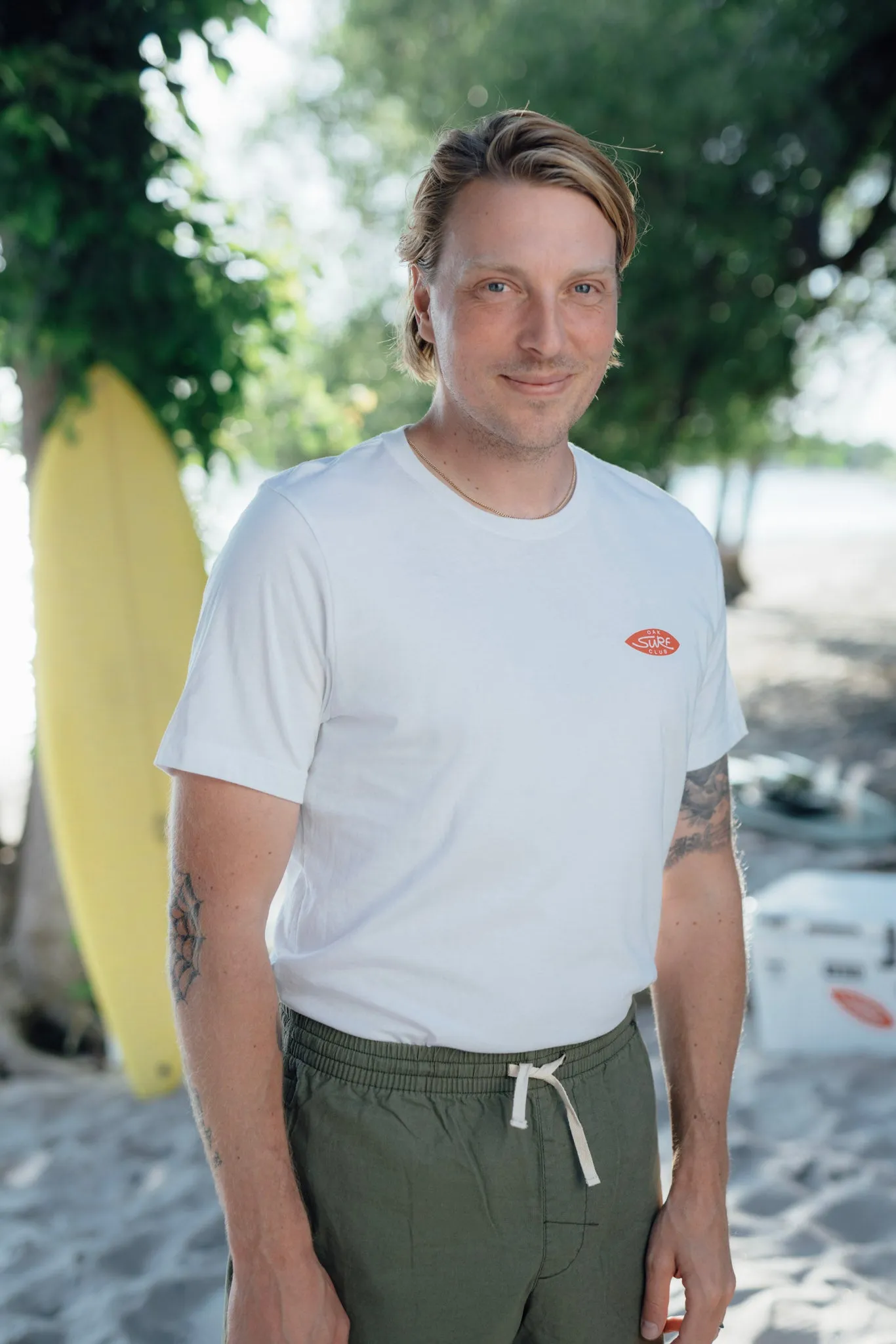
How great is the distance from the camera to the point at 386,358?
1632mm

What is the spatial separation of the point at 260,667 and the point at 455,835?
10.5 inches

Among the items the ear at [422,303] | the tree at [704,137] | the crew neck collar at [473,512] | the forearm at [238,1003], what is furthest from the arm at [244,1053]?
the tree at [704,137]

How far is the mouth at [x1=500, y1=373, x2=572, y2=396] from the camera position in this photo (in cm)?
132

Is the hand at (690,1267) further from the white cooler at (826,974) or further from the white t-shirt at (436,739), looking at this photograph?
the white cooler at (826,974)

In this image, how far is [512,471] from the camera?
53.2 inches

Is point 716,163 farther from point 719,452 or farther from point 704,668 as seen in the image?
point 704,668

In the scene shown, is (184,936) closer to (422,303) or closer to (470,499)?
(470,499)

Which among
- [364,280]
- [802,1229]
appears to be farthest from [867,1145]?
[364,280]

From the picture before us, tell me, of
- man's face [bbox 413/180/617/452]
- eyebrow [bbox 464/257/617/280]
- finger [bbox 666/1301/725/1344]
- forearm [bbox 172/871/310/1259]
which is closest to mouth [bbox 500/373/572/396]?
man's face [bbox 413/180/617/452]

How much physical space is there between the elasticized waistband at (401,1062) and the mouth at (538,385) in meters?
0.71

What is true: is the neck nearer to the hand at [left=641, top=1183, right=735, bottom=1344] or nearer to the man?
the man

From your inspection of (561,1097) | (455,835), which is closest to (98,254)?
(455,835)

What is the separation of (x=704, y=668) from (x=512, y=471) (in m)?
0.35

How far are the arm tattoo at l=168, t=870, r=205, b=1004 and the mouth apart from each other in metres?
0.62
